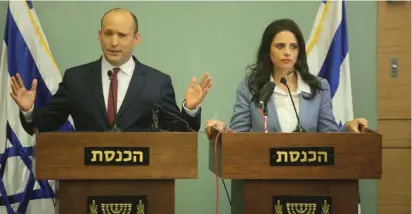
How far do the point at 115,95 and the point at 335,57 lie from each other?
5.63 ft

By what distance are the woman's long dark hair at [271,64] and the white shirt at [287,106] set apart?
0.05 metres

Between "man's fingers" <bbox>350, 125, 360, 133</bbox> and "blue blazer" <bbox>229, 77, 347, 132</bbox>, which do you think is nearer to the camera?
"man's fingers" <bbox>350, 125, 360, 133</bbox>

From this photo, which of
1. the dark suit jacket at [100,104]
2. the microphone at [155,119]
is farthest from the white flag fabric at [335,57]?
the microphone at [155,119]

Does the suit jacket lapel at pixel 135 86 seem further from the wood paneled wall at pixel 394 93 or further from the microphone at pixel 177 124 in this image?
the wood paneled wall at pixel 394 93

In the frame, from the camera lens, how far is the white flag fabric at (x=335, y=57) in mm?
4062

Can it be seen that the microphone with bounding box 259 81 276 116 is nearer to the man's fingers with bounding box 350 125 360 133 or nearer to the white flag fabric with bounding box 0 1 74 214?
the man's fingers with bounding box 350 125 360 133

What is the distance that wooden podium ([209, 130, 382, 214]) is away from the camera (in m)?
2.52

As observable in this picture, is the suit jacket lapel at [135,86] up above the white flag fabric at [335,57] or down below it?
below

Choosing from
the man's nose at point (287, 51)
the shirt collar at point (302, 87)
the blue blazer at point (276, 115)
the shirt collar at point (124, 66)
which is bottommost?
the blue blazer at point (276, 115)

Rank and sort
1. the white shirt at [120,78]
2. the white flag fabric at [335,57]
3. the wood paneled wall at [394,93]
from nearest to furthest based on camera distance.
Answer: the white shirt at [120,78] → the white flag fabric at [335,57] → the wood paneled wall at [394,93]

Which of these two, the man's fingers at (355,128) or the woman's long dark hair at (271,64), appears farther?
the woman's long dark hair at (271,64)

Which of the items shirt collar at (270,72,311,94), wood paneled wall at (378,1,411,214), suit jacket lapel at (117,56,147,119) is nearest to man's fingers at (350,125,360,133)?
shirt collar at (270,72,311,94)

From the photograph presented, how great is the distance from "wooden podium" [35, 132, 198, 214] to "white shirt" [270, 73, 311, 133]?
61cm

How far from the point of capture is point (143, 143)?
250 centimetres
